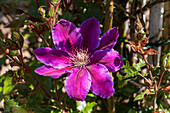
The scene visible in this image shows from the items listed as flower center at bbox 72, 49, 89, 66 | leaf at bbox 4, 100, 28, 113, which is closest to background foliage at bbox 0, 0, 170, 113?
leaf at bbox 4, 100, 28, 113

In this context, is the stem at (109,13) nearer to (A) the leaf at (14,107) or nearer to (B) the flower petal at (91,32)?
(B) the flower petal at (91,32)

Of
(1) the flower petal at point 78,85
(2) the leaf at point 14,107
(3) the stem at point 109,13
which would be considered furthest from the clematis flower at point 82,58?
(2) the leaf at point 14,107

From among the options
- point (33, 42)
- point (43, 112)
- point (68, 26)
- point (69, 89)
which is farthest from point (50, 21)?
point (33, 42)

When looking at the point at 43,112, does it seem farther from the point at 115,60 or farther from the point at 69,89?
the point at 115,60

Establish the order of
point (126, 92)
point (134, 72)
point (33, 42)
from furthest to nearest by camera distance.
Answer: point (33, 42) < point (126, 92) < point (134, 72)

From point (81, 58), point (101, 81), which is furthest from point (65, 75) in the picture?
point (101, 81)

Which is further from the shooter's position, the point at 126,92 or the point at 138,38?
the point at 126,92

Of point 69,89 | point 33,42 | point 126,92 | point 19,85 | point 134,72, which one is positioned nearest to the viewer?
point 69,89
